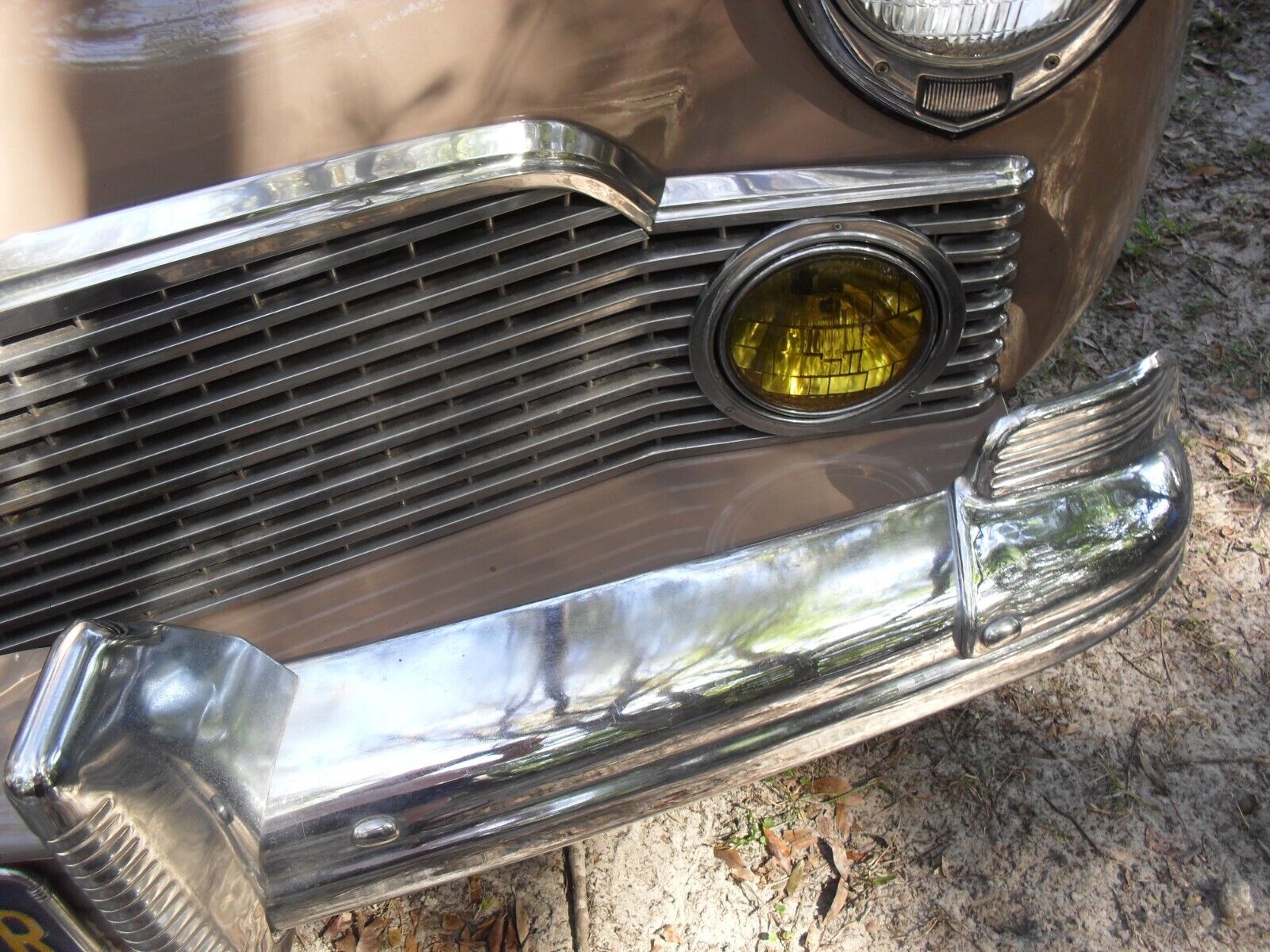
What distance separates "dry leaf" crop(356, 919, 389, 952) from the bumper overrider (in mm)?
624

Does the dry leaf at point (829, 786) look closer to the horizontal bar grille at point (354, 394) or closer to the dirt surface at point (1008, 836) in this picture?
the dirt surface at point (1008, 836)

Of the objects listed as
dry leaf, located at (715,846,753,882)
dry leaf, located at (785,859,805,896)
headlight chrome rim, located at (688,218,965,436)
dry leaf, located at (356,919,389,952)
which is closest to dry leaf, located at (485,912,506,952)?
dry leaf, located at (356,919,389,952)

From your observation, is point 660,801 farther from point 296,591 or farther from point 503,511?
point 296,591

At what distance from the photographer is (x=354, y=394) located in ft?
4.10

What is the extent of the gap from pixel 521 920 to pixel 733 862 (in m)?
0.37

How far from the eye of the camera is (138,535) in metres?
1.31

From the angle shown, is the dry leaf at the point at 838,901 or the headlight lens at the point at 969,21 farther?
the dry leaf at the point at 838,901

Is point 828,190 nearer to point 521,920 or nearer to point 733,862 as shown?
point 733,862

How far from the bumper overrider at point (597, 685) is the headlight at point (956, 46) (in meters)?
0.36

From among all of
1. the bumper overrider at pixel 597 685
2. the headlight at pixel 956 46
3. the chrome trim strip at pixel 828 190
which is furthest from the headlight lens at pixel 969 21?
the bumper overrider at pixel 597 685

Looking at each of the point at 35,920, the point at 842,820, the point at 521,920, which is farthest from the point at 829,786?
the point at 35,920

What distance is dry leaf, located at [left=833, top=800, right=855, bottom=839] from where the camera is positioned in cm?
193

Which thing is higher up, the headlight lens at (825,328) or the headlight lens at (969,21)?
the headlight lens at (969,21)

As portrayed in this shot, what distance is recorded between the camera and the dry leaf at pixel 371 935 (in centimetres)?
184
